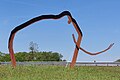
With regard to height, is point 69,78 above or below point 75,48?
below

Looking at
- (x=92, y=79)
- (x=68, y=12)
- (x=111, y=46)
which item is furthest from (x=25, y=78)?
(x=111, y=46)

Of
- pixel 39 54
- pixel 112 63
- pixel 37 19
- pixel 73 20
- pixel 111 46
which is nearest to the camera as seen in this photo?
pixel 37 19

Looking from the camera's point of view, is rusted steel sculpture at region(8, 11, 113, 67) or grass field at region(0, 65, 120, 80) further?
rusted steel sculpture at region(8, 11, 113, 67)

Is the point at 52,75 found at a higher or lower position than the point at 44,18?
lower

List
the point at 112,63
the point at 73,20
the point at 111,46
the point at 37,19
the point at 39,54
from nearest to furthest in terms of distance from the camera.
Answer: the point at 37,19
the point at 73,20
the point at 111,46
the point at 112,63
the point at 39,54

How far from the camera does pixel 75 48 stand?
853 inches

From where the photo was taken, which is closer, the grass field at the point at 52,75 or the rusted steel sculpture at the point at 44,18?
the grass field at the point at 52,75

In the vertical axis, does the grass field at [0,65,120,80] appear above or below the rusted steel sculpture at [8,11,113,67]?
below

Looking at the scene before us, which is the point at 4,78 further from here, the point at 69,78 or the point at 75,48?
the point at 75,48

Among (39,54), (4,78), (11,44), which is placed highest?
(39,54)

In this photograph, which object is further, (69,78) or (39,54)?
(39,54)

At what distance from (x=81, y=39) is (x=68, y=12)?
2184mm

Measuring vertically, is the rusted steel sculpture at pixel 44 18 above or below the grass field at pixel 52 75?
above

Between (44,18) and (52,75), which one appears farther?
(44,18)
